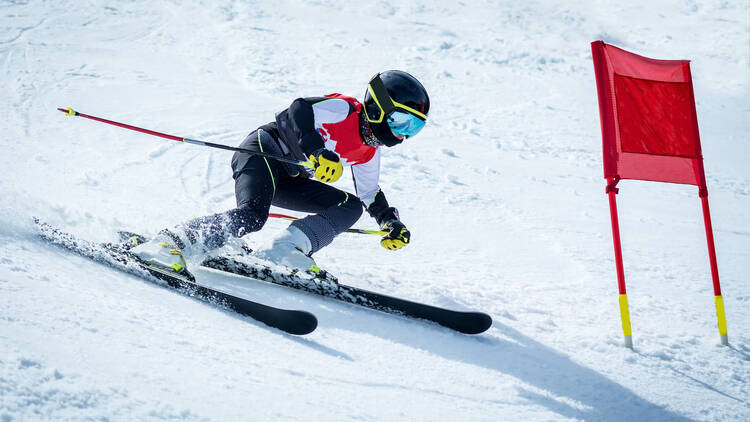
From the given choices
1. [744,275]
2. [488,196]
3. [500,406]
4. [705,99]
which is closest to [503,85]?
[705,99]

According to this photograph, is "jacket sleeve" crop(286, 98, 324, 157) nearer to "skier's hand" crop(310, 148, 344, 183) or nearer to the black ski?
"skier's hand" crop(310, 148, 344, 183)

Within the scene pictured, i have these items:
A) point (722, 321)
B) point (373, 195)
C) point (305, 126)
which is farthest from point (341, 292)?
point (722, 321)

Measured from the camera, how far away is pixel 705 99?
33.7 feet

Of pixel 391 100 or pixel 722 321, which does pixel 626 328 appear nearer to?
pixel 722 321

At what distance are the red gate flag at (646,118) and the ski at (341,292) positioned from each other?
1105 mm

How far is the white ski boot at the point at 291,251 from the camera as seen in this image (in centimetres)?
329

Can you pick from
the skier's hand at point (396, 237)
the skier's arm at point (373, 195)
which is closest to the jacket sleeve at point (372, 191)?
the skier's arm at point (373, 195)

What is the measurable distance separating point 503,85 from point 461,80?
0.74 meters

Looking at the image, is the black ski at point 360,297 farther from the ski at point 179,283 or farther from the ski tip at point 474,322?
the ski at point 179,283

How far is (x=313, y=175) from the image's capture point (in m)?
3.47

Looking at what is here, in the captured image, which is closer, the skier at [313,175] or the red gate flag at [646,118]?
the red gate flag at [646,118]

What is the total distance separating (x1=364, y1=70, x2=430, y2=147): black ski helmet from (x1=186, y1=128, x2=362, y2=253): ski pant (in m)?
0.60

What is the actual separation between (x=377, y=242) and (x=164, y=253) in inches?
73.6

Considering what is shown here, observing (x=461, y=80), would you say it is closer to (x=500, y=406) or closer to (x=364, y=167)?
(x=364, y=167)
